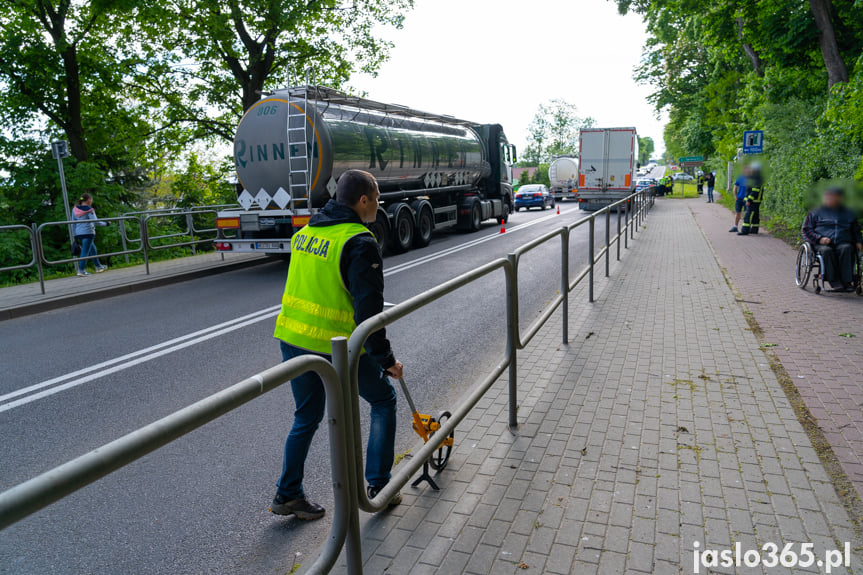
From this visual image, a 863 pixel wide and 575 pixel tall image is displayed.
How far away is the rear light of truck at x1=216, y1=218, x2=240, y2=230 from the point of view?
13.3 metres

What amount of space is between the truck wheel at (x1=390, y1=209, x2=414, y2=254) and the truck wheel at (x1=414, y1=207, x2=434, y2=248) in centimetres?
30

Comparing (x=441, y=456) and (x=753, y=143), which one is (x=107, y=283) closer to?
(x=441, y=456)

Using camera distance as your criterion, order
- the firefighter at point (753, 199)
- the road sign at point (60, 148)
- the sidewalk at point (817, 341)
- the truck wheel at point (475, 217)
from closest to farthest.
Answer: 1. the sidewalk at point (817, 341)
2. the road sign at point (60, 148)
3. the firefighter at point (753, 199)
4. the truck wheel at point (475, 217)

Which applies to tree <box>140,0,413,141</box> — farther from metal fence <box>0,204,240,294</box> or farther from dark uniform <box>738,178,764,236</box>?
dark uniform <box>738,178,764,236</box>

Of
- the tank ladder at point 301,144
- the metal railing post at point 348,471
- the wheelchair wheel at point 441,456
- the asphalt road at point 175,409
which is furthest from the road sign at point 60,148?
the metal railing post at point 348,471

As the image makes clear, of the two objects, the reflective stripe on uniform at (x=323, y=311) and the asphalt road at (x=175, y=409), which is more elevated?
the reflective stripe on uniform at (x=323, y=311)

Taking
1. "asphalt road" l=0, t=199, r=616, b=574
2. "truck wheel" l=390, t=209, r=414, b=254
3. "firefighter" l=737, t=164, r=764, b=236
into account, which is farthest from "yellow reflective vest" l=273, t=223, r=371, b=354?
"firefighter" l=737, t=164, r=764, b=236

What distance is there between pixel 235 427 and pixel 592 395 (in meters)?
2.78

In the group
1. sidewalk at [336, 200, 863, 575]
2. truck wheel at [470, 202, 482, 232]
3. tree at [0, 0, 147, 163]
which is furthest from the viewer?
truck wheel at [470, 202, 482, 232]

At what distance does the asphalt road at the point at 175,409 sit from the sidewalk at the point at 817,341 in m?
2.65

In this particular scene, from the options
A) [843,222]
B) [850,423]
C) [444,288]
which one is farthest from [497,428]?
[843,222]

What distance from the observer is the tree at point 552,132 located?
350 feet

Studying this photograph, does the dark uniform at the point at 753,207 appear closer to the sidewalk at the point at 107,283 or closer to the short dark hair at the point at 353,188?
the sidewalk at the point at 107,283

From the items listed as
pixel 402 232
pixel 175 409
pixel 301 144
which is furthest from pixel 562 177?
pixel 175 409
